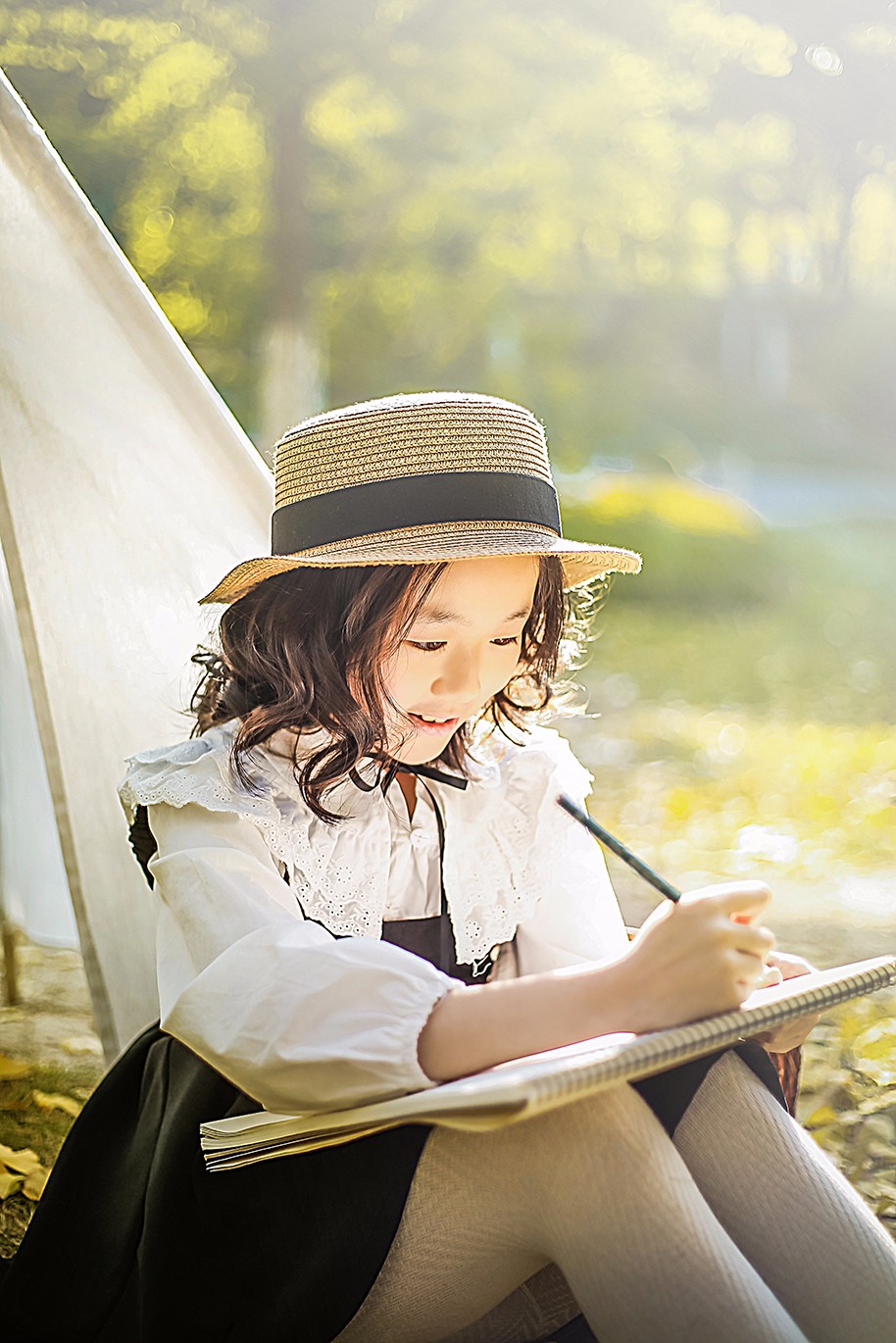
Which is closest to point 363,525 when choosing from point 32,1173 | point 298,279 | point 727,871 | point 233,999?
point 233,999

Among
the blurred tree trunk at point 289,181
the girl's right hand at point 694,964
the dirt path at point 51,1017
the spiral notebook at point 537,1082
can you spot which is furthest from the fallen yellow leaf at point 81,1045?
the blurred tree trunk at point 289,181

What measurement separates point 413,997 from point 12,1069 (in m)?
1.28

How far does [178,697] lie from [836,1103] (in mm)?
1201

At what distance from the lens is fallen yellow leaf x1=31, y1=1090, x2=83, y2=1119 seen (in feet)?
6.04

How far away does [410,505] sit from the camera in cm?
115

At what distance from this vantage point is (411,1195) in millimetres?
972

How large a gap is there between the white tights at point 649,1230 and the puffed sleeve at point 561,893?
275 mm

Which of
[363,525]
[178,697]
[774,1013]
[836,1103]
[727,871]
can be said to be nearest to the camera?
[774,1013]

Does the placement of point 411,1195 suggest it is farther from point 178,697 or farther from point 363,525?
point 178,697

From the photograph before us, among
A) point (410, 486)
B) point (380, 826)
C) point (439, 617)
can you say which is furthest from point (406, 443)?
point (380, 826)

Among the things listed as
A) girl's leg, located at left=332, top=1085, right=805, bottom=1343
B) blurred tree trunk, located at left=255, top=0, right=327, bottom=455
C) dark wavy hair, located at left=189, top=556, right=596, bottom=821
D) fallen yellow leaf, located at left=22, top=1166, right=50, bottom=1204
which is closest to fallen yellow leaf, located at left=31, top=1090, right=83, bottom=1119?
fallen yellow leaf, located at left=22, top=1166, right=50, bottom=1204

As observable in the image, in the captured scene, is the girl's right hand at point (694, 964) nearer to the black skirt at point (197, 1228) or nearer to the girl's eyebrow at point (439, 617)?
the black skirt at point (197, 1228)

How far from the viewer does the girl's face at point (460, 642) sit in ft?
3.79

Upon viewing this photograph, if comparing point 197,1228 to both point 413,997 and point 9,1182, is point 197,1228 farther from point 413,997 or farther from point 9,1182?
point 9,1182
